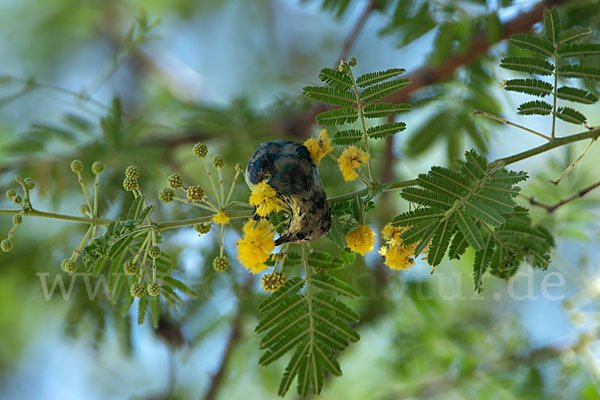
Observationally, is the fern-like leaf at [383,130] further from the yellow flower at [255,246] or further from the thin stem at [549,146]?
the yellow flower at [255,246]

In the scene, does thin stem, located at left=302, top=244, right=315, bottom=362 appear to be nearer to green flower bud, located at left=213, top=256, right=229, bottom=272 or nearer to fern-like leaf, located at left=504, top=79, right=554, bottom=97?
green flower bud, located at left=213, top=256, right=229, bottom=272

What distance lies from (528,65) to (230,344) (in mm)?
1791

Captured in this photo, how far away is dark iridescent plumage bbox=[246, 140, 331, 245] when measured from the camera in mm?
1105

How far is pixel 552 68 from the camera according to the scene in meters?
1.36

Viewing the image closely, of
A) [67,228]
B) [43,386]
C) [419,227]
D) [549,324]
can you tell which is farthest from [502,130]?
[43,386]

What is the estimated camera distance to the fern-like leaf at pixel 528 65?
4.35 feet

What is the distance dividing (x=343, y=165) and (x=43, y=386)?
4805 millimetres

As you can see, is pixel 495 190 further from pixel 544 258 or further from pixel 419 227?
pixel 544 258

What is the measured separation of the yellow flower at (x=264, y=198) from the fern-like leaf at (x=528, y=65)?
2.12ft

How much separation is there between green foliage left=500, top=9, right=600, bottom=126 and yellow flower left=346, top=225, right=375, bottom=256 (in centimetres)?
50

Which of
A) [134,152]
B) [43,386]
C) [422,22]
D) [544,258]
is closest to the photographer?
[544,258]

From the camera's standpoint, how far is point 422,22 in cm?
221

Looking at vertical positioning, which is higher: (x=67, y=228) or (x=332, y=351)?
(x=67, y=228)

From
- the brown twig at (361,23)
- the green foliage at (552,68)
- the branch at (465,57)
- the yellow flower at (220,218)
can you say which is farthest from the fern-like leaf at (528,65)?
the brown twig at (361,23)
